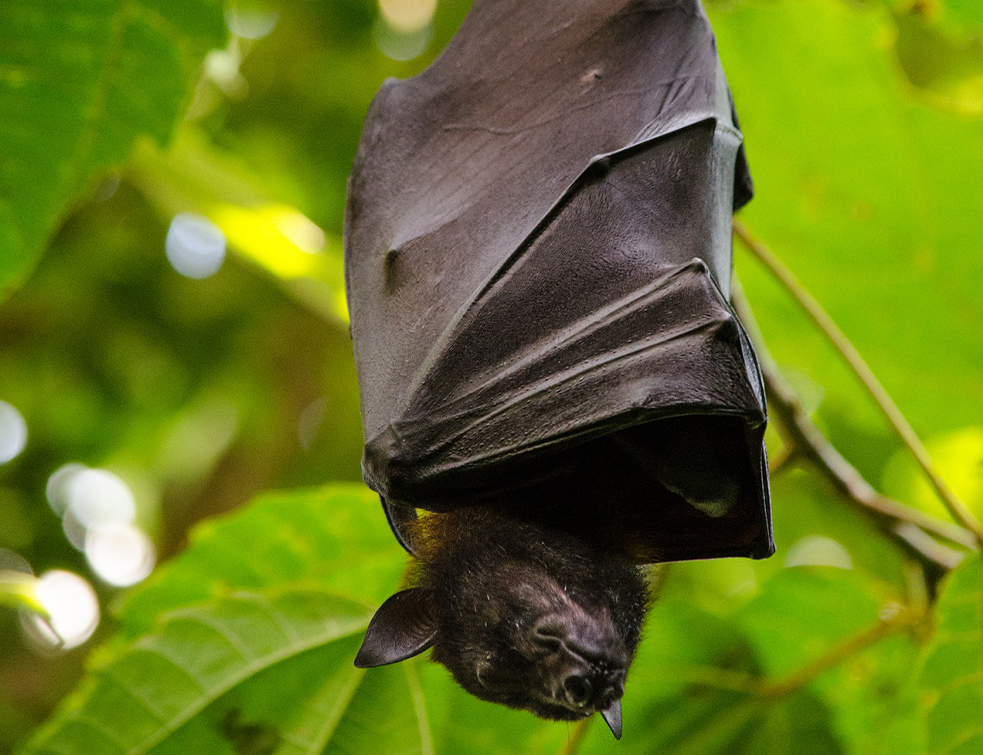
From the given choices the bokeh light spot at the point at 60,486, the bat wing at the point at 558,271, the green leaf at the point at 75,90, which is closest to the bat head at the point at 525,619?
the bat wing at the point at 558,271

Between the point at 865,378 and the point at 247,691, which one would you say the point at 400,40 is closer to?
the point at 865,378

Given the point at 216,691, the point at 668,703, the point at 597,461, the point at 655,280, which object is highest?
the point at 655,280

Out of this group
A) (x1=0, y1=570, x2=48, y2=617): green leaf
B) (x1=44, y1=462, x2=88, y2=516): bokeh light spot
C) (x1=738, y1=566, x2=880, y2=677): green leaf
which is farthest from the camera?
(x1=44, y1=462, x2=88, y2=516): bokeh light spot

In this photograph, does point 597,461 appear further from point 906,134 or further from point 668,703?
point 906,134

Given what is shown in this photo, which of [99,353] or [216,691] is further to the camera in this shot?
[99,353]

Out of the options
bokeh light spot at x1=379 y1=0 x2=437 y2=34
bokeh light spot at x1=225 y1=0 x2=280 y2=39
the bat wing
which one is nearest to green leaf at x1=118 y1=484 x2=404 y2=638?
the bat wing

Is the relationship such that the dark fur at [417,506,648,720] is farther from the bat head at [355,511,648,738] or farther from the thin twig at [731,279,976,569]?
the thin twig at [731,279,976,569]

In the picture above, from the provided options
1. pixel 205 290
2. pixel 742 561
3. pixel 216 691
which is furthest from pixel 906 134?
pixel 205 290
